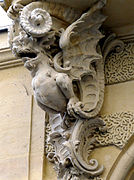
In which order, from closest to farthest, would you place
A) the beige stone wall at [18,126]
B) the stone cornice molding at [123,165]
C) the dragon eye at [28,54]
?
the stone cornice molding at [123,165] → the dragon eye at [28,54] → the beige stone wall at [18,126]

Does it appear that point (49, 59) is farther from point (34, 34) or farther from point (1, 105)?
point (1, 105)

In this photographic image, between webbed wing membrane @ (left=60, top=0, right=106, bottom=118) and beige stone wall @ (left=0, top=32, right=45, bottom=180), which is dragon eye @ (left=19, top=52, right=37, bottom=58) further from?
beige stone wall @ (left=0, top=32, right=45, bottom=180)

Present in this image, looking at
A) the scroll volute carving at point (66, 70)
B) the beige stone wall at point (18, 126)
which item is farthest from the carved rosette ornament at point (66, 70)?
the beige stone wall at point (18, 126)

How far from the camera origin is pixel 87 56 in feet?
8.85

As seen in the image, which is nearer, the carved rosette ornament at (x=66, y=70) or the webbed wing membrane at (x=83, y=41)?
the carved rosette ornament at (x=66, y=70)

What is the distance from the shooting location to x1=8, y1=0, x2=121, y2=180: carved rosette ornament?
2537 mm

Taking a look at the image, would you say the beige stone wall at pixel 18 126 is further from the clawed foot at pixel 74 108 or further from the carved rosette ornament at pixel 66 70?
the clawed foot at pixel 74 108

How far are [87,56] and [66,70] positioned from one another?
15 cm

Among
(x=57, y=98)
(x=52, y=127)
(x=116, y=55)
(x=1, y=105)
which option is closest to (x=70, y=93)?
(x=57, y=98)

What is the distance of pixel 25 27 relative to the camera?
8.42 feet

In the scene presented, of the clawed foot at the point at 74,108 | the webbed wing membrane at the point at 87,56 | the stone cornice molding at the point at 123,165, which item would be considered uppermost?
the webbed wing membrane at the point at 87,56

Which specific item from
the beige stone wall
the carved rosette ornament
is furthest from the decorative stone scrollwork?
the beige stone wall

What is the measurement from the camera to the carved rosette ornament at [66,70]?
2.54 metres

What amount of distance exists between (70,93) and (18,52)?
0.32 meters
